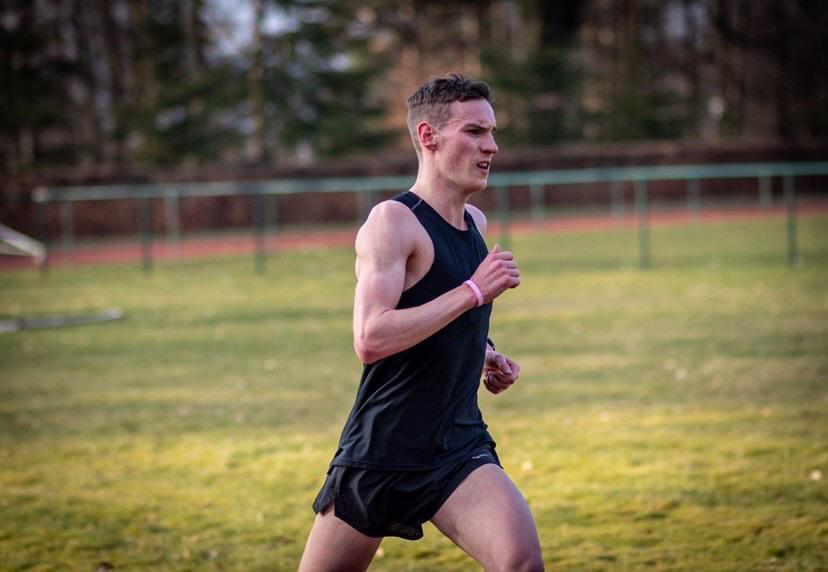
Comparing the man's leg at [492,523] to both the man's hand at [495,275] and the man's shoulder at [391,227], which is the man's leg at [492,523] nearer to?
the man's hand at [495,275]

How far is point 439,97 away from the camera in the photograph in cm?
415

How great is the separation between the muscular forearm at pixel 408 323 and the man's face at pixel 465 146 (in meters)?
0.44

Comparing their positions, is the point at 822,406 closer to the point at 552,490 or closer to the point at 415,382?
the point at 552,490

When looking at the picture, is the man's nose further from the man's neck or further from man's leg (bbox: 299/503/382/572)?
man's leg (bbox: 299/503/382/572)

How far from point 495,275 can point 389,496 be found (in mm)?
793

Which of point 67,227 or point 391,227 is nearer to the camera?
point 391,227

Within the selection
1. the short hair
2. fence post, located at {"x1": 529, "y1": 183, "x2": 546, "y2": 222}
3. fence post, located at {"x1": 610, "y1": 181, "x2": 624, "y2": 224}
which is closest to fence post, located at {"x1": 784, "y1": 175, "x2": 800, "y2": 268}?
fence post, located at {"x1": 529, "y1": 183, "x2": 546, "y2": 222}

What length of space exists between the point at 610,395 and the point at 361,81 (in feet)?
131

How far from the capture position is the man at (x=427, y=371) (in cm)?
388

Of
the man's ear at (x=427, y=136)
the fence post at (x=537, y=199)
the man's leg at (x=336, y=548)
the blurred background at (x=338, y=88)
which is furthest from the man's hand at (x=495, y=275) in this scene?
the fence post at (x=537, y=199)

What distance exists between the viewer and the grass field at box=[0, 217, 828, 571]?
6.46 metres

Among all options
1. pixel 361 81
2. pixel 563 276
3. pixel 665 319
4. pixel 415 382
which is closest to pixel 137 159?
pixel 361 81

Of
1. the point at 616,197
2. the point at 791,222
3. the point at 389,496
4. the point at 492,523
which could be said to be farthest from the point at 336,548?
the point at 616,197

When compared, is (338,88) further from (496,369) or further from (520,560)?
(520,560)
